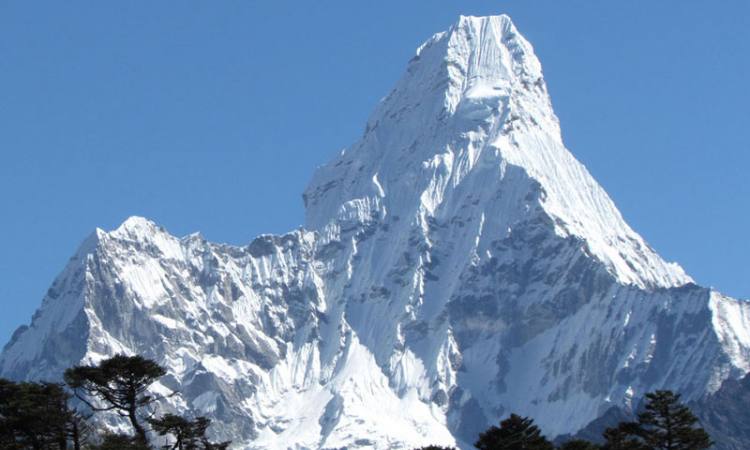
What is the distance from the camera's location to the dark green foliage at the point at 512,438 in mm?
116562

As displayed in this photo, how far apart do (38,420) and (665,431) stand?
32977 millimetres

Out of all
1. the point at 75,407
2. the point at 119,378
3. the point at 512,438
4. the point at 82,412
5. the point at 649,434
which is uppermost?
the point at 119,378

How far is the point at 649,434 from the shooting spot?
11588cm

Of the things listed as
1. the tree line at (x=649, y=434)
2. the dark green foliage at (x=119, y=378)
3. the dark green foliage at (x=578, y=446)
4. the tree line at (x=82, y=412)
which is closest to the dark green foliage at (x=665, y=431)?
the tree line at (x=649, y=434)

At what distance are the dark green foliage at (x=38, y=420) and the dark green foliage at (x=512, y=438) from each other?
22939 mm

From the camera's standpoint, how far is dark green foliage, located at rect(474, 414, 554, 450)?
382 ft

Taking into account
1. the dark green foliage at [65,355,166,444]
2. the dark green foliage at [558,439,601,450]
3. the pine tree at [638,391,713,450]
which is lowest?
the pine tree at [638,391,713,450]

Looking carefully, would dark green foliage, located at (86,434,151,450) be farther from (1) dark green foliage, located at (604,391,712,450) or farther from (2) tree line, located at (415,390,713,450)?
(1) dark green foliage, located at (604,391,712,450)

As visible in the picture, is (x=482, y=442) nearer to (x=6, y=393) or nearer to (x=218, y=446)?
(x=218, y=446)

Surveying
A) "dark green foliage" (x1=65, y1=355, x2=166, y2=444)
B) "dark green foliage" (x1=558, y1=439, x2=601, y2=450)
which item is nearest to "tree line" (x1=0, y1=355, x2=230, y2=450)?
"dark green foliage" (x1=65, y1=355, x2=166, y2=444)

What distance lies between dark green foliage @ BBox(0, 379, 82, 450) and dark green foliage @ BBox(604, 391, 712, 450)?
28799 millimetres

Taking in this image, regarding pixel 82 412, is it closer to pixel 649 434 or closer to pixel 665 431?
pixel 649 434

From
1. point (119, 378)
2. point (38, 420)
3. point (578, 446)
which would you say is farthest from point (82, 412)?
point (578, 446)

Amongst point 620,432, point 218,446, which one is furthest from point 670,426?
point 218,446
